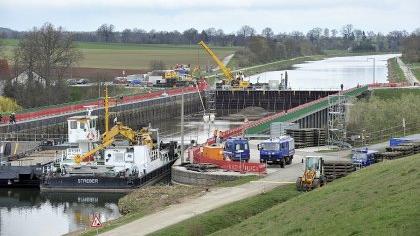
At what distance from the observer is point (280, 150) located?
4819cm

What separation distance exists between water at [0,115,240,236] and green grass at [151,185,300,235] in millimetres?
7748

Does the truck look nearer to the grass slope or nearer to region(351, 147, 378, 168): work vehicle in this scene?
region(351, 147, 378, 168): work vehicle

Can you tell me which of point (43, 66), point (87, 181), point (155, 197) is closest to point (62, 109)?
point (43, 66)

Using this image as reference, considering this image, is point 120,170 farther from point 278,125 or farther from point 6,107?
point 6,107

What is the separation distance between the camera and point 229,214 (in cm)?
3394

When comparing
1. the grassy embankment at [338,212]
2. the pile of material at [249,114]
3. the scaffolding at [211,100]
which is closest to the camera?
the grassy embankment at [338,212]

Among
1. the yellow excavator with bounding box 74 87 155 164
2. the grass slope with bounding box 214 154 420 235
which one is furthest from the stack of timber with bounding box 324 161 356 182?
the yellow excavator with bounding box 74 87 155 164

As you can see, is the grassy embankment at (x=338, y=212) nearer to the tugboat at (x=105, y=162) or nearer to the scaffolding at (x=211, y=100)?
the tugboat at (x=105, y=162)

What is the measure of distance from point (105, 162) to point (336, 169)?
15430 mm

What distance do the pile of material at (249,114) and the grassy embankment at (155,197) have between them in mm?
61326

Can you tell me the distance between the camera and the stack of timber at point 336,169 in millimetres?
→ 40672

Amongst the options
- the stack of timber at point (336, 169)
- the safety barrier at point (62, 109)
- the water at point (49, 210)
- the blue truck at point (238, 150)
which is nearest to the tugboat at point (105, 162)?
the water at point (49, 210)

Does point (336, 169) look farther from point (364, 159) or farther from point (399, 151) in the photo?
point (399, 151)

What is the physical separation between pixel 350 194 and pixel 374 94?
74.9 meters
